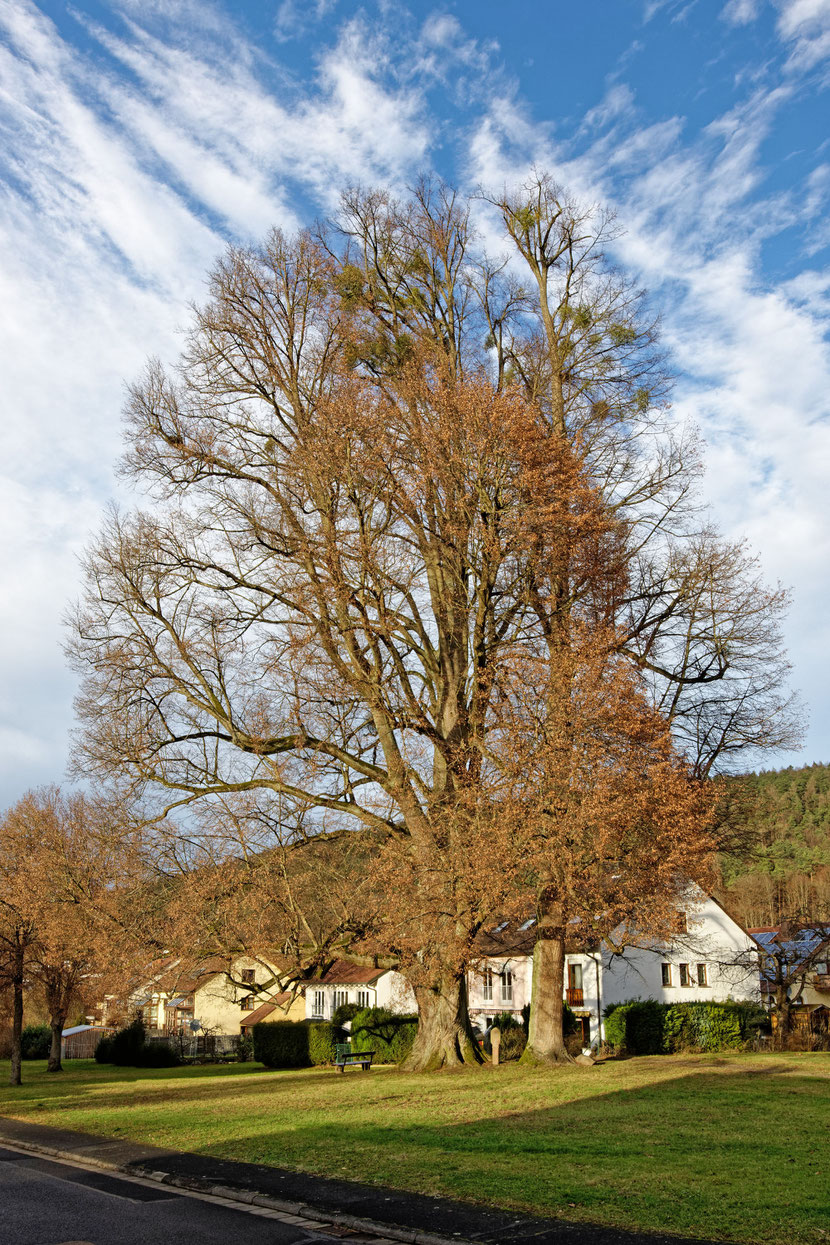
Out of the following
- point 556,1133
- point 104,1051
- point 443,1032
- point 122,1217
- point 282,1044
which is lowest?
point 104,1051

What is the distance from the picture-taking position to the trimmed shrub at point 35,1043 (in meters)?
55.4

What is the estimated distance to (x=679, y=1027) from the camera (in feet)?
121

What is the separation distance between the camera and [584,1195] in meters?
8.62

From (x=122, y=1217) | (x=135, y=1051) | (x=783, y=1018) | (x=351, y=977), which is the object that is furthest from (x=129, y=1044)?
(x=122, y=1217)

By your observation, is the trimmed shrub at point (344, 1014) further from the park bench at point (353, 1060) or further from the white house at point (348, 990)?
the park bench at point (353, 1060)

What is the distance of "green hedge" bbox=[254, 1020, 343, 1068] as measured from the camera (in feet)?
115

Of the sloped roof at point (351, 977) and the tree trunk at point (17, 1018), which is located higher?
the tree trunk at point (17, 1018)

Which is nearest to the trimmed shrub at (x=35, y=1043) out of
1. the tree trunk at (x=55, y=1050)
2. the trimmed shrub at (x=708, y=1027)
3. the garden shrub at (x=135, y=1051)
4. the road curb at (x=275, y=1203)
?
the garden shrub at (x=135, y=1051)

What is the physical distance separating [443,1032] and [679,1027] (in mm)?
18312

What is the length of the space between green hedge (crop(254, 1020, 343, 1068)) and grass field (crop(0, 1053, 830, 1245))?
11.2 meters

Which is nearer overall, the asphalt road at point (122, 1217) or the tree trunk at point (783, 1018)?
the asphalt road at point (122, 1217)

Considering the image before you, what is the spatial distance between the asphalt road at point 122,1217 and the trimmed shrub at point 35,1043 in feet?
164

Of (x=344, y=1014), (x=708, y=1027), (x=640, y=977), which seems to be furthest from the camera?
(x=640, y=977)

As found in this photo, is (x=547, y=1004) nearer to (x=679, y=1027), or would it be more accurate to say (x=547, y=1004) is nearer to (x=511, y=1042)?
(x=511, y=1042)
